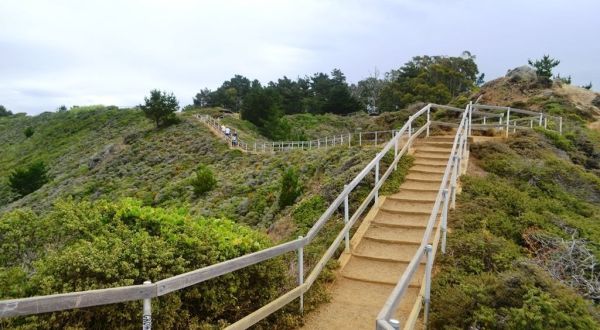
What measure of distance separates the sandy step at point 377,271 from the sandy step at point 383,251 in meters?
0.09

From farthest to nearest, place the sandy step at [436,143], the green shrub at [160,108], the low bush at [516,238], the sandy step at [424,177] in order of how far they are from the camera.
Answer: the green shrub at [160,108] < the sandy step at [436,143] < the sandy step at [424,177] < the low bush at [516,238]

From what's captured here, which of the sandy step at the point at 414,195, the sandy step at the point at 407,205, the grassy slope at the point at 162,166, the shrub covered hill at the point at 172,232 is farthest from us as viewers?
the grassy slope at the point at 162,166

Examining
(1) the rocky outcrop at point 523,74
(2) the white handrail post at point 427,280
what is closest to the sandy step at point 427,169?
(2) the white handrail post at point 427,280

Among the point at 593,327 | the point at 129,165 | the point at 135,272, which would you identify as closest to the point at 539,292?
the point at 593,327

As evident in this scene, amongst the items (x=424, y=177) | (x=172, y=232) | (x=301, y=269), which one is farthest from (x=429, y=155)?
(x=172, y=232)

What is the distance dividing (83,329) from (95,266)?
676 millimetres

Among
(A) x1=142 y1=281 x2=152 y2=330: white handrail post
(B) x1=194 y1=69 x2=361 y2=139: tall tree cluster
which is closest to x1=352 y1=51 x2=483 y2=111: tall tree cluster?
(B) x1=194 y1=69 x2=361 y2=139: tall tree cluster

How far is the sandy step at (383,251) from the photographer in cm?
673

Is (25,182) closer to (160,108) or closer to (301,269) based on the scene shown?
(160,108)

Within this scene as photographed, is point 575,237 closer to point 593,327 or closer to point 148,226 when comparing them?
point 593,327

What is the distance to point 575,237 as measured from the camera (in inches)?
289

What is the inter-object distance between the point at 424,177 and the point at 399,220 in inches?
89.3

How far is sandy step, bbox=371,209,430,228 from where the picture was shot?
7.68m

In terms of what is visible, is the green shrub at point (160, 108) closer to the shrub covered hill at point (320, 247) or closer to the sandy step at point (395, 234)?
the shrub covered hill at point (320, 247)
